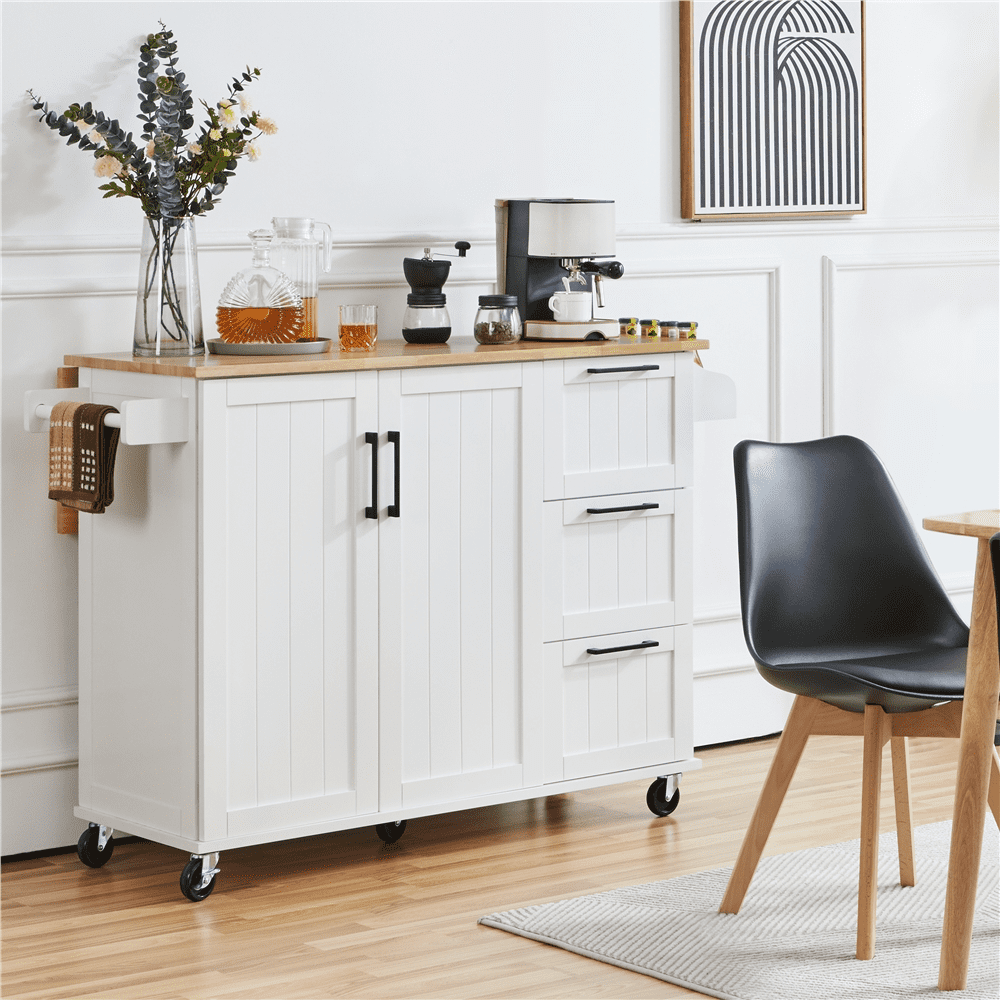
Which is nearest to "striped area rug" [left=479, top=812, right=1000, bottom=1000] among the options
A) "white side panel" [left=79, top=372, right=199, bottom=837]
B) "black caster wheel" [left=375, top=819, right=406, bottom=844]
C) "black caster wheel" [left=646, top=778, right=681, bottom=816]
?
"black caster wheel" [left=646, top=778, right=681, bottom=816]

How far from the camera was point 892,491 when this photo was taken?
3.15 meters

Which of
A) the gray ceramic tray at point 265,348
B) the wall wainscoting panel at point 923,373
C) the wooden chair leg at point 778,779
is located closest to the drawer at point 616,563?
the gray ceramic tray at point 265,348

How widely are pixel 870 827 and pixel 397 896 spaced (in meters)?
0.91

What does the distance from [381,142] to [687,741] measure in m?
1.48

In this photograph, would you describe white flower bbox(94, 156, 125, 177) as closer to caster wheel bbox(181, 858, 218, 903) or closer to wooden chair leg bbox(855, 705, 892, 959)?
caster wheel bbox(181, 858, 218, 903)

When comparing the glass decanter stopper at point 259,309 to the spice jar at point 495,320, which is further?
the spice jar at point 495,320

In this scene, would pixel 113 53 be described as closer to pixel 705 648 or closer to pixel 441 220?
pixel 441 220

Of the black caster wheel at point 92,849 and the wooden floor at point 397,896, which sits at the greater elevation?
the black caster wheel at point 92,849

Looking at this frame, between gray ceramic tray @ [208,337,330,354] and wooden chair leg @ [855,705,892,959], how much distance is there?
126 centimetres

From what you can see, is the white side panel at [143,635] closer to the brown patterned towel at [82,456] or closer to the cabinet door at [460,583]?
the brown patterned towel at [82,456]

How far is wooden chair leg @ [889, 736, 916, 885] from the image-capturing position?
9.98ft

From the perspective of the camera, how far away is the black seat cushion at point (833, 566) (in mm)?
2986

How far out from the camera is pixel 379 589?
3242 millimetres

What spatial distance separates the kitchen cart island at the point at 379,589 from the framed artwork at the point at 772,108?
2.50 ft
